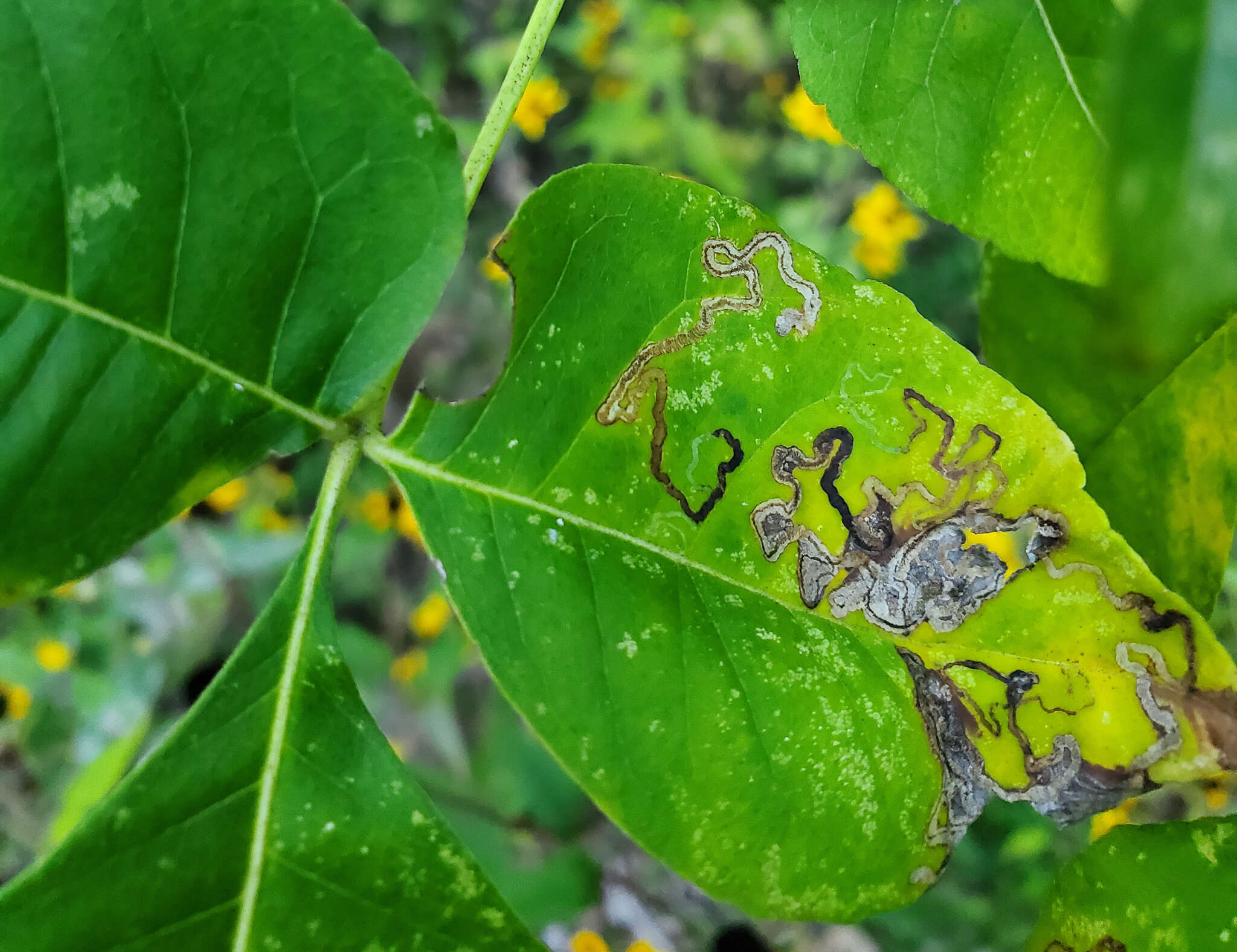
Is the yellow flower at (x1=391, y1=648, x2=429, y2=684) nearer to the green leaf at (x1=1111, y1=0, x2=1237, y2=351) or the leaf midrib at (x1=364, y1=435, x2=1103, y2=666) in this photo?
the leaf midrib at (x1=364, y1=435, x2=1103, y2=666)

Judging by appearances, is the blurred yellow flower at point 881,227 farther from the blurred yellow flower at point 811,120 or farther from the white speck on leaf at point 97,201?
the white speck on leaf at point 97,201

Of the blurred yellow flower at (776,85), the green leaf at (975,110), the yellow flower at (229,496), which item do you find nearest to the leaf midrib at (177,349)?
the green leaf at (975,110)

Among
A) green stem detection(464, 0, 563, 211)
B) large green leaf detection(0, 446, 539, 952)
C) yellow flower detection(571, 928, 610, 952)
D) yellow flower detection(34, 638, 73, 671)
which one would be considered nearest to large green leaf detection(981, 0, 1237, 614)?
green stem detection(464, 0, 563, 211)

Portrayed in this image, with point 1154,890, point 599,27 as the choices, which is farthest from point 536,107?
point 1154,890

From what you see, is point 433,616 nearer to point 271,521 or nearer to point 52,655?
point 271,521

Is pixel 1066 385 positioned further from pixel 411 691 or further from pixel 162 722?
pixel 162 722

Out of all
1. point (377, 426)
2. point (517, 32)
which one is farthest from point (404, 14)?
point (377, 426)
